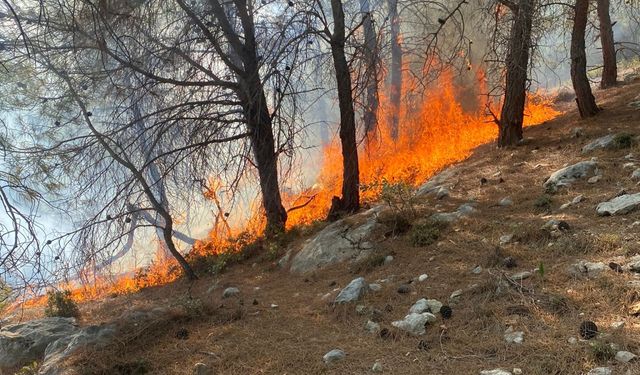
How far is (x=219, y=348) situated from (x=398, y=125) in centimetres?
1216

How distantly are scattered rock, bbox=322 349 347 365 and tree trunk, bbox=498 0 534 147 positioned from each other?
16.5 ft

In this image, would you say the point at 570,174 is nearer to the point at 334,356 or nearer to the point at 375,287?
the point at 375,287

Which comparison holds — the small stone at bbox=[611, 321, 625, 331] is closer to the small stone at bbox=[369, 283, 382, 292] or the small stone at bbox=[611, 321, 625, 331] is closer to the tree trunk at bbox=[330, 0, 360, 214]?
the small stone at bbox=[369, 283, 382, 292]

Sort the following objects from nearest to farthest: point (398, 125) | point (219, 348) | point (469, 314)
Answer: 1. point (469, 314)
2. point (219, 348)
3. point (398, 125)

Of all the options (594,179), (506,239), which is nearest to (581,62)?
(594,179)

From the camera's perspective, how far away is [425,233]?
5152 millimetres

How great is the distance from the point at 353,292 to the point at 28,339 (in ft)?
12.2

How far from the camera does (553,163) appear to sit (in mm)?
6395

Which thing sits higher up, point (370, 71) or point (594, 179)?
point (370, 71)

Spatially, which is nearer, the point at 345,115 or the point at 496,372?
the point at 496,372

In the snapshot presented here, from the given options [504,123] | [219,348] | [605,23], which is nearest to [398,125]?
[605,23]

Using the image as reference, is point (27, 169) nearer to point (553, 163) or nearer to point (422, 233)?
point (422, 233)

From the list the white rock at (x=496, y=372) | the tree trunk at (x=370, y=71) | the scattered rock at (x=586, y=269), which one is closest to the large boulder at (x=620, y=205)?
the scattered rock at (x=586, y=269)

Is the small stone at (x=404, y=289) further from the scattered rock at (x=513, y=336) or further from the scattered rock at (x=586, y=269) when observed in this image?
the scattered rock at (x=586, y=269)
